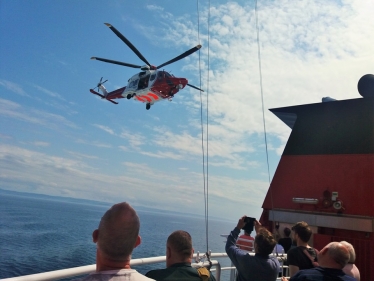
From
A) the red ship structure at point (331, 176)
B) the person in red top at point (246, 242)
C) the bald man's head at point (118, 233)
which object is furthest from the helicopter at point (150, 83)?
the bald man's head at point (118, 233)

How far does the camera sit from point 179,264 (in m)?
2.61

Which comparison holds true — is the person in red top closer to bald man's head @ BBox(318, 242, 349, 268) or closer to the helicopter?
bald man's head @ BBox(318, 242, 349, 268)

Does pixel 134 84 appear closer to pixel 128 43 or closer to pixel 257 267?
pixel 128 43

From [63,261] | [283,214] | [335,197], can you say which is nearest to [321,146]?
[335,197]

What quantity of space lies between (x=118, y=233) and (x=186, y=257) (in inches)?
39.2

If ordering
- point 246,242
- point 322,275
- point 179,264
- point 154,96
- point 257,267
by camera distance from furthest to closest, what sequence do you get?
point 154,96
point 246,242
point 257,267
point 322,275
point 179,264

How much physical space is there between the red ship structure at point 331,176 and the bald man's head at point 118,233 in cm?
539

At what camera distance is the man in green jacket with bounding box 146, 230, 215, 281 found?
2480 mm

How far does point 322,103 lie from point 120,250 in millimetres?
7342

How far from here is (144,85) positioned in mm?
A: 17156

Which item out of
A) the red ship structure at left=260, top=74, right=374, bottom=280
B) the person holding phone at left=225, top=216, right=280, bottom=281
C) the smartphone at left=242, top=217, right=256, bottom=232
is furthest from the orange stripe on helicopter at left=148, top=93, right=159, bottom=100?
the person holding phone at left=225, top=216, right=280, bottom=281

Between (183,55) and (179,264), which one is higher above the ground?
(183,55)

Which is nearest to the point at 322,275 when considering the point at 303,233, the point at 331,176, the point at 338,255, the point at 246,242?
the point at 338,255

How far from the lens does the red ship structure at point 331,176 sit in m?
6.64
